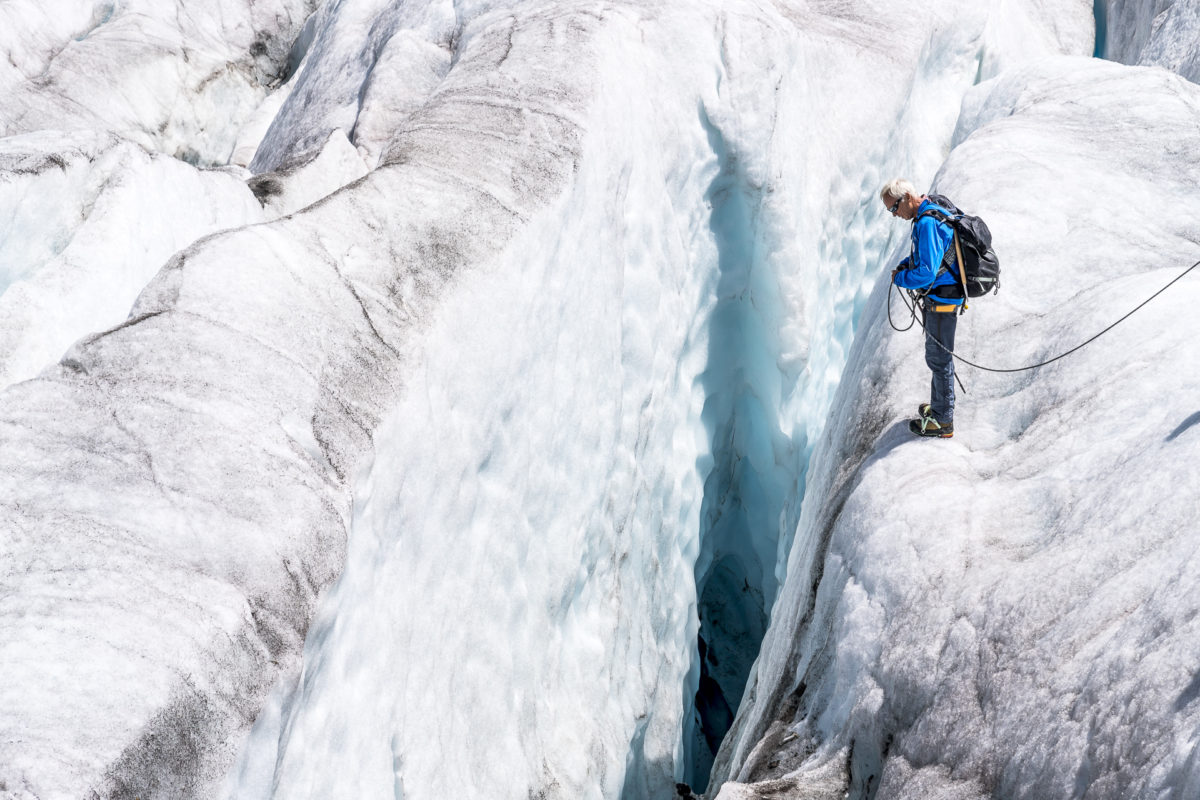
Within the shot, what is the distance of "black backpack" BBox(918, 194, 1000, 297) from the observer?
199 inches

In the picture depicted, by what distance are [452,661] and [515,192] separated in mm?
2708

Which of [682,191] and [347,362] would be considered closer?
[347,362]

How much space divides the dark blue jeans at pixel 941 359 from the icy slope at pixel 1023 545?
0.20 meters

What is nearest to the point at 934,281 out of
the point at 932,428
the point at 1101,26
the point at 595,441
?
the point at 932,428

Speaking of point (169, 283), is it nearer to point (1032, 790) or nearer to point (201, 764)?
point (201, 764)

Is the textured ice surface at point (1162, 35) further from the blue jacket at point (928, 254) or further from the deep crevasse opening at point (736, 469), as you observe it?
the blue jacket at point (928, 254)

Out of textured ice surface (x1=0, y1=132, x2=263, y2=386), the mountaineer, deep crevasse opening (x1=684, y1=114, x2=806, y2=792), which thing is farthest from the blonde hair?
textured ice surface (x1=0, y1=132, x2=263, y2=386)

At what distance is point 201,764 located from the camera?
3.18m

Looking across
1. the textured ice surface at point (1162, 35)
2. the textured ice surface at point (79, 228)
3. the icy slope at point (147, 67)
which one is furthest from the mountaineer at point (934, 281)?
the icy slope at point (147, 67)

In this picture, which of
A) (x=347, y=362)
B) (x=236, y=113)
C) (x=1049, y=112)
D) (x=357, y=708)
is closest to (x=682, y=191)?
(x=1049, y=112)

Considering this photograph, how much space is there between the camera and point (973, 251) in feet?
16.6

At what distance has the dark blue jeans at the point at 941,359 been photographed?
5270 millimetres

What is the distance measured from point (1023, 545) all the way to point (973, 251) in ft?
5.18

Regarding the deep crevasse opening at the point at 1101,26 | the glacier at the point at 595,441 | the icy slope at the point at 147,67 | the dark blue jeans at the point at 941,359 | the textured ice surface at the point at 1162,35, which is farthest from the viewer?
the deep crevasse opening at the point at 1101,26
